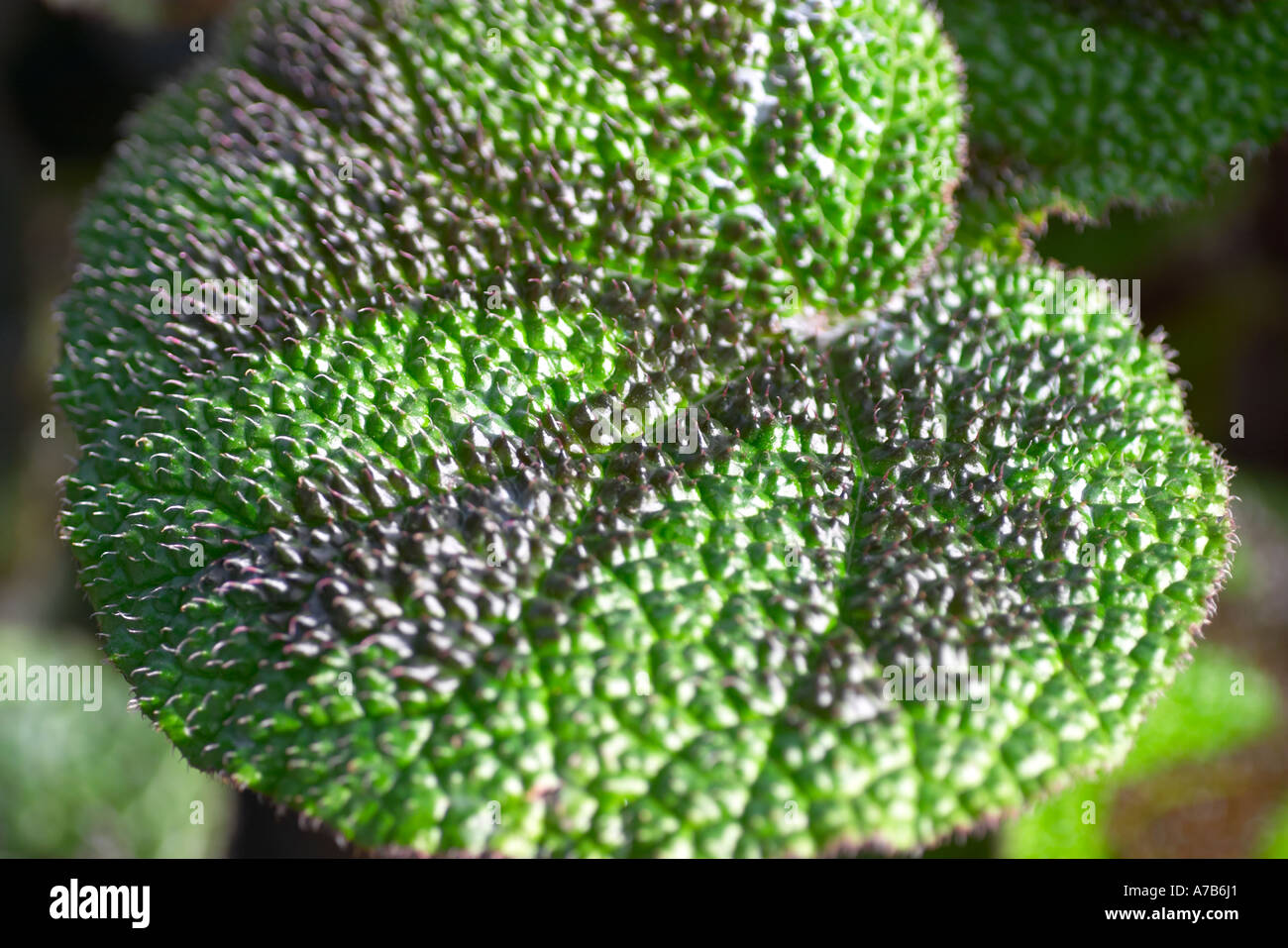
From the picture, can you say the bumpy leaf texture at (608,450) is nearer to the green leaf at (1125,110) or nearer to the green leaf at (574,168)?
the green leaf at (574,168)

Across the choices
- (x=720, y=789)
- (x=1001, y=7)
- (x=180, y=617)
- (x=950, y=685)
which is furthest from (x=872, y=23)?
(x=180, y=617)

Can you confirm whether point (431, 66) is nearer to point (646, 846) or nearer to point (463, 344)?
point (463, 344)

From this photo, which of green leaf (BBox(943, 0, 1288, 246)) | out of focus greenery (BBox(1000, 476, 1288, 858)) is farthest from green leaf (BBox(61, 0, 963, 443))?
out of focus greenery (BBox(1000, 476, 1288, 858))

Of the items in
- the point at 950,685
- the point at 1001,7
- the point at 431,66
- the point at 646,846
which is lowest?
the point at 646,846

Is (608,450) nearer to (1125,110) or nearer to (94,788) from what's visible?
(1125,110)

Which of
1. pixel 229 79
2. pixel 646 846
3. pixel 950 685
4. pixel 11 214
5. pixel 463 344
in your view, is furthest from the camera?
pixel 11 214

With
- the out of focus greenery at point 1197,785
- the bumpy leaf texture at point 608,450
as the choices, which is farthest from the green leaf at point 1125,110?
the out of focus greenery at point 1197,785

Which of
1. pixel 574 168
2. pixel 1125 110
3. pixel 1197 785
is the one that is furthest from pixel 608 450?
pixel 1197 785
